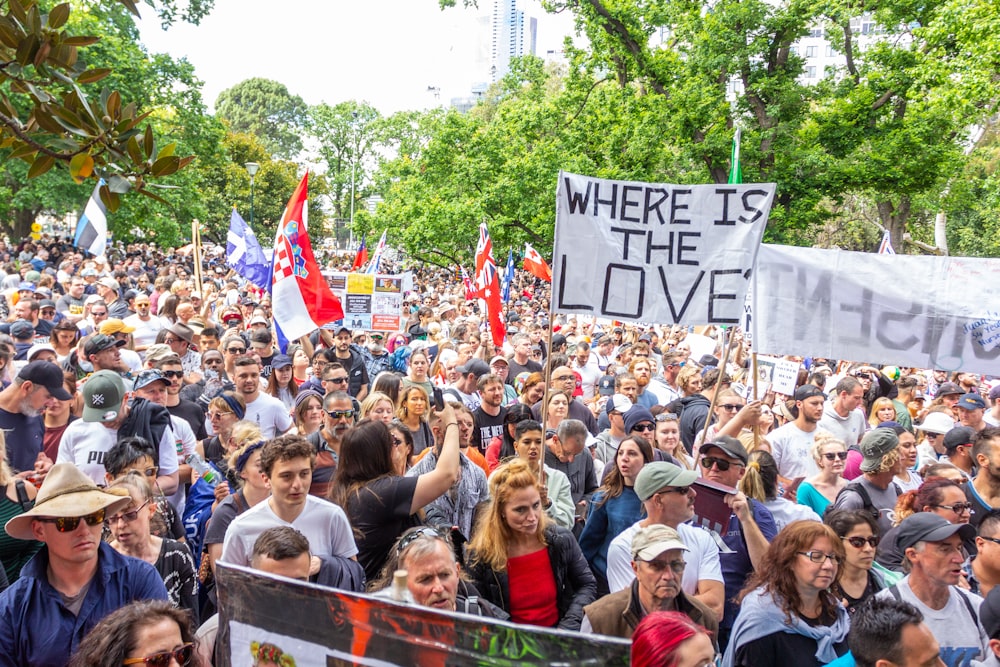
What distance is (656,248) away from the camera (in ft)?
21.2

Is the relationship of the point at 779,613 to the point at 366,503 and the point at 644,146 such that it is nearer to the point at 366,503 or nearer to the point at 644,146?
the point at 366,503

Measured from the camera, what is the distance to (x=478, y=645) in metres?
2.07

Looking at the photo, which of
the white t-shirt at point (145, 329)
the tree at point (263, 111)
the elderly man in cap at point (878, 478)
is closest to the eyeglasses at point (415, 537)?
the elderly man in cap at point (878, 478)

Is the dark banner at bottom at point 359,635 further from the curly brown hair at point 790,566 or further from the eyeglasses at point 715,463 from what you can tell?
the eyeglasses at point 715,463

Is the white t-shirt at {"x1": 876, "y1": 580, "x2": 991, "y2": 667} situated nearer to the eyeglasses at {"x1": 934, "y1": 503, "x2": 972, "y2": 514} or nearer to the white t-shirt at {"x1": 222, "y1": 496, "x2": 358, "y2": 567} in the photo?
the eyeglasses at {"x1": 934, "y1": 503, "x2": 972, "y2": 514}

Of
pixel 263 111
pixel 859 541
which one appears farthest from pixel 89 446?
pixel 263 111

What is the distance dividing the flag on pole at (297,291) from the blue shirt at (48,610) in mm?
5182

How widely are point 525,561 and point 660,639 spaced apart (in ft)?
5.14

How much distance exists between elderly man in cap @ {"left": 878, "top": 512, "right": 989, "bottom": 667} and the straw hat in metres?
3.36

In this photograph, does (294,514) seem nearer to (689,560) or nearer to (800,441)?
(689,560)

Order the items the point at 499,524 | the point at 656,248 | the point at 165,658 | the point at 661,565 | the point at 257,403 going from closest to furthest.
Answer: the point at 165,658 < the point at 661,565 < the point at 499,524 < the point at 656,248 < the point at 257,403

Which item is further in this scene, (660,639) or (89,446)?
(89,446)

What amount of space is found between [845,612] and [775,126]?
18.6 m

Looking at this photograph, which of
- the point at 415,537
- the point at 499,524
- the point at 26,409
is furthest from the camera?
the point at 26,409
